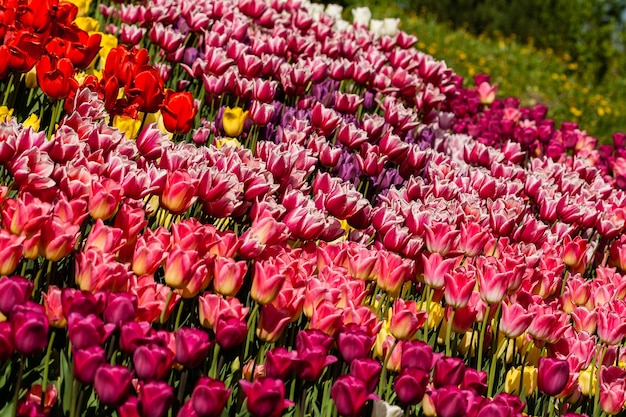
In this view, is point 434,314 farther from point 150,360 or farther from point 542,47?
point 542,47

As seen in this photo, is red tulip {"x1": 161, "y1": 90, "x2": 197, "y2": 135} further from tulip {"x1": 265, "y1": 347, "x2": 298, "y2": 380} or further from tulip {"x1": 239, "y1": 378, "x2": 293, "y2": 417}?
tulip {"x1": 239, "y1": 378, "x2": 293, "y2": 417}

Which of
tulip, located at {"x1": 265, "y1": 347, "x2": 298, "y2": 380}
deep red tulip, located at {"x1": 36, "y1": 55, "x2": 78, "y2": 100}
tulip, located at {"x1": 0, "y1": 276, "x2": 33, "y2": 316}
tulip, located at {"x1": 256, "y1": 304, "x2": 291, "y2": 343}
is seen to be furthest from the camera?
deep red tulip, located at {"x1": 36, "y1": 55, "x2": 78, "y2": 100}

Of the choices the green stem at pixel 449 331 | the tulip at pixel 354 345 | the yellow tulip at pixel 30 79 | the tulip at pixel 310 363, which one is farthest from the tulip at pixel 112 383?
the yellow tulip at pixel 30 79

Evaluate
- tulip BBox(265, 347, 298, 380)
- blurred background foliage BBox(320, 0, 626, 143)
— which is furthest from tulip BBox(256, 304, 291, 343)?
blurred background foliage BBox(320, 0, 626, 143)

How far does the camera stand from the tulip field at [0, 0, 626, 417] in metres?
2.03

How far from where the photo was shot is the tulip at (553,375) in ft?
7.72

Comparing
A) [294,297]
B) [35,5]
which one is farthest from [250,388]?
[35,5]

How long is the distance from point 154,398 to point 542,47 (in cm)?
2230

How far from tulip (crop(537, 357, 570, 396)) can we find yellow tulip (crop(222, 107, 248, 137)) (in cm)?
204

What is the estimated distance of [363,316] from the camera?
2385mm

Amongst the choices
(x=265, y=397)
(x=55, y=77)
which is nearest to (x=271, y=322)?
(x=265, y=397)

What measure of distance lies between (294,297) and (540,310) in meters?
0.89

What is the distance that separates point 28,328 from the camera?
5.99 ft

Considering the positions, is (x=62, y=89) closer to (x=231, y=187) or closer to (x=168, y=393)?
(x=231, y=187)
